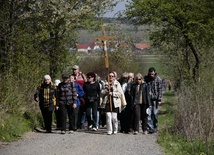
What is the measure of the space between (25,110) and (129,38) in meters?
58.1

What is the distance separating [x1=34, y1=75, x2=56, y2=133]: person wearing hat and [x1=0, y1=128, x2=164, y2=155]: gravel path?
448mm

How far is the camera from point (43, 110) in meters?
18.3

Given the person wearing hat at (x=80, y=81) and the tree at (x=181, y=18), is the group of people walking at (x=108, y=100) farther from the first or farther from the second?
the tree at (x=181, y=18)

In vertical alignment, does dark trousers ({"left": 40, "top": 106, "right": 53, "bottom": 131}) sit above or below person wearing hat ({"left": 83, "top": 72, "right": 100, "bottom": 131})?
below

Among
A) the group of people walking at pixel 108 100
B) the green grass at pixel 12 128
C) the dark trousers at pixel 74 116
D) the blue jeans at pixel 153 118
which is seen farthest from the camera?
the blue jeans at pixel 153 118

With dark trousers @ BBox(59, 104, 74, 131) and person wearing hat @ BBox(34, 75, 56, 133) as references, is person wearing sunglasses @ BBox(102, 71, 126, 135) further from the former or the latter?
person wearing hat @ BBox(34, 75, 56, 133)

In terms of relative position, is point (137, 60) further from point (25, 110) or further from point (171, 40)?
point (25, 110)

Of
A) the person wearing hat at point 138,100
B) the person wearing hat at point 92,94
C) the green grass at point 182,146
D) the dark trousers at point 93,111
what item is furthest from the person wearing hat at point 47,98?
the green grass at point 182,146

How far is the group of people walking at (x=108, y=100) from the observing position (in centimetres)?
1809

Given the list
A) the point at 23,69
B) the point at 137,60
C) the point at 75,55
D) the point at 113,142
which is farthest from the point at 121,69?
the point at 113,142

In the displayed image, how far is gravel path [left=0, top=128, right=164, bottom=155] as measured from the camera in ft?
46.6

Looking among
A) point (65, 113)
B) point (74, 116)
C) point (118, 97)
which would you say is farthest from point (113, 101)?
point (65, 113)

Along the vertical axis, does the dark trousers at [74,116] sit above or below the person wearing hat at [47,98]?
below

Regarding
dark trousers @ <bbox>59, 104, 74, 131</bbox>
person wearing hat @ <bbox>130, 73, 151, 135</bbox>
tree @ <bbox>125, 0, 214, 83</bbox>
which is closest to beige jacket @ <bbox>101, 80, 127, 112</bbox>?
person wearing hat @ <bbox>130, 73, 151, 135</bbox>
